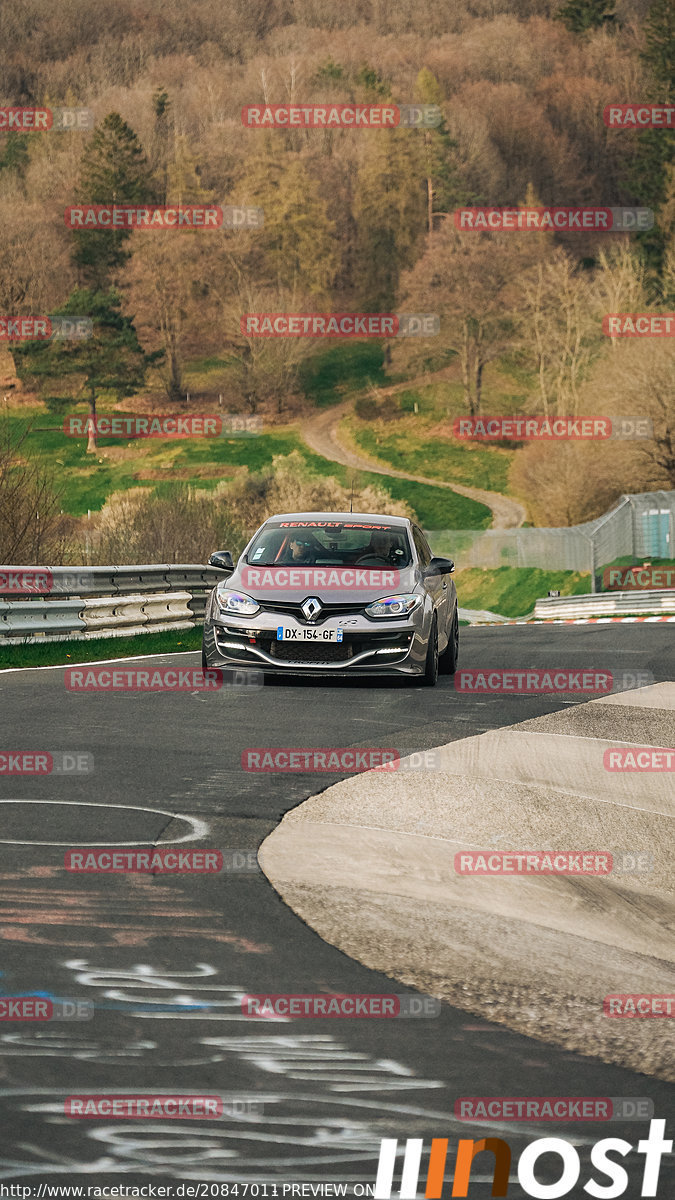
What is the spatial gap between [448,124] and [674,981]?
15118cm

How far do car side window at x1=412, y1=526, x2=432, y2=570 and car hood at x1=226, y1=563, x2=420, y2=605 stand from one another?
0.69 meters

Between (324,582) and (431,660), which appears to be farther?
(431,660)

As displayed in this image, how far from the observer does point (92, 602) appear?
63.0 feet

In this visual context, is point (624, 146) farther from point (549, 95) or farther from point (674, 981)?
point (674, 981)

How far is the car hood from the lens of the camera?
45.5 feet

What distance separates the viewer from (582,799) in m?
8.48

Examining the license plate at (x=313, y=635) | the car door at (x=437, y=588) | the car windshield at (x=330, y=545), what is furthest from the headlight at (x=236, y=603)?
the car door at (x=437, y=588)

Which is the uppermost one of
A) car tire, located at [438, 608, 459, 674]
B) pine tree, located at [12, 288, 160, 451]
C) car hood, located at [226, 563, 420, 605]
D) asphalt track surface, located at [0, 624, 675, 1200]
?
pine tree, located at [12, 288, 160, 451]

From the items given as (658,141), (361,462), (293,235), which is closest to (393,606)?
(361,462)

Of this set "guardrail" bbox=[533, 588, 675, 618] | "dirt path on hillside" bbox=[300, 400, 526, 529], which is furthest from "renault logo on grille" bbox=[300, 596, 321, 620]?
"dirt path on hillside" bbox=[300, 400, 526, 529]

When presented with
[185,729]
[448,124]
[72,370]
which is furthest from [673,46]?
[185,729]

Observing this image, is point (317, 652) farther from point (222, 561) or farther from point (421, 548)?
point (421, 548)

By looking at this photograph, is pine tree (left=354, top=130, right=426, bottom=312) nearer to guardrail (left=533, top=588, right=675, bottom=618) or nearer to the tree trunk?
the tree trunk

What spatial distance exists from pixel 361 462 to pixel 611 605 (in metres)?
63.0
